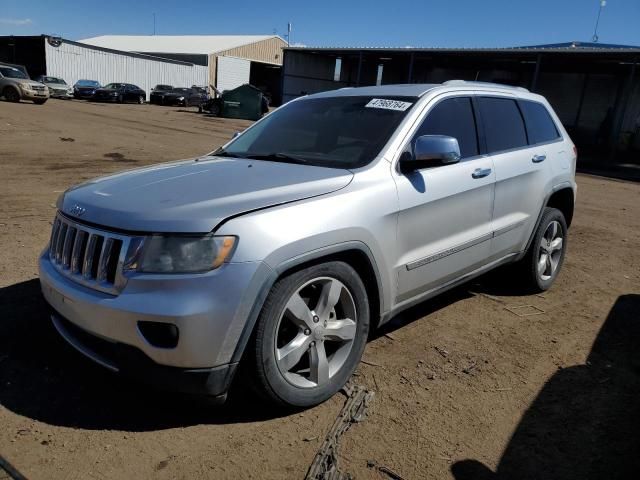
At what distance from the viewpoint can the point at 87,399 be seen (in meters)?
2.91

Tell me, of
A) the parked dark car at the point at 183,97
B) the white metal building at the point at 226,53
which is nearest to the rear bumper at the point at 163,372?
the parked dark car at the point at 183,97

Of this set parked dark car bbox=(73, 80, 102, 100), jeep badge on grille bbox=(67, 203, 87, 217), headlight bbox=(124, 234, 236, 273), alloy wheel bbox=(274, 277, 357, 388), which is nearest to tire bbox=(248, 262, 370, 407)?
alloy wheel bbox=(274, 277, 357, 388)

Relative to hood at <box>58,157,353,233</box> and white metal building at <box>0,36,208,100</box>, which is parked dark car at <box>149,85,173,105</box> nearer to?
white metal building at <box>0,36,208,100</box>

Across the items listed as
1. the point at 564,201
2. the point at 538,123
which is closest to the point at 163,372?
the point at 538,123

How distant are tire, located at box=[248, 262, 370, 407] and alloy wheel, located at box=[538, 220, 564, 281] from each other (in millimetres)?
2557

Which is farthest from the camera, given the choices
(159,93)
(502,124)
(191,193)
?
(159,93)

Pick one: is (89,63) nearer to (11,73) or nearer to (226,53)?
(226,53)

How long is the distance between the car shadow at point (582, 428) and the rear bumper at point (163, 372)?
1.17 meters

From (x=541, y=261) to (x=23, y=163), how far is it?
942 cm

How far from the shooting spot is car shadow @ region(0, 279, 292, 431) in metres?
2.76

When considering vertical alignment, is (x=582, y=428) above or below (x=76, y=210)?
below

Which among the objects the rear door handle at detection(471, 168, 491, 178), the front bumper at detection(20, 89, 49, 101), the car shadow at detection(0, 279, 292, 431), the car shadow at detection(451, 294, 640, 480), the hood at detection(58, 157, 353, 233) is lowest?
the front bumper at detection(20, 89, 49, 101)

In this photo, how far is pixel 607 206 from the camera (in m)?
10.8

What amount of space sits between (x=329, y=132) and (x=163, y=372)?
204 cm
